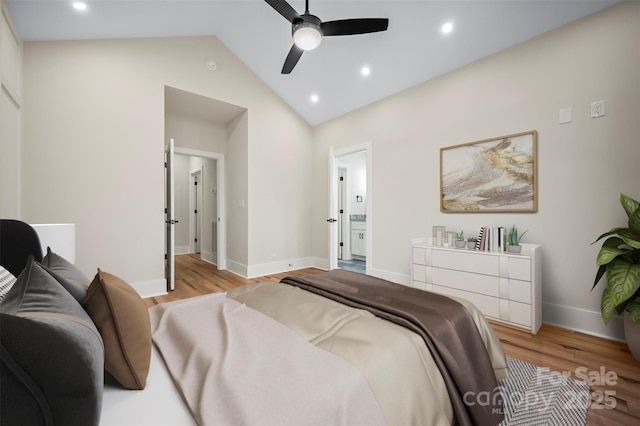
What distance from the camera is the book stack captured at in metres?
2.65

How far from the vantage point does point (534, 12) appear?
2.47 metres

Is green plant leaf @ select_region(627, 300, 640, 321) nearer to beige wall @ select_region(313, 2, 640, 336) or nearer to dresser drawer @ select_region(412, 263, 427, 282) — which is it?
beige wall @ select_region(313, 2, 640, 336)

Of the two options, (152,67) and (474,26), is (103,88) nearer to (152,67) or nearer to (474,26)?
(152,67)

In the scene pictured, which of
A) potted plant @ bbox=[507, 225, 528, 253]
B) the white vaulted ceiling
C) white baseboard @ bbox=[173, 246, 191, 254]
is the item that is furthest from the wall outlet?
white baseboard @ bbox=[173, 246, 191, 254]

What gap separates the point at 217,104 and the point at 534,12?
389cm

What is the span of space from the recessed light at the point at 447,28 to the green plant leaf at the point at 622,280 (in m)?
2.54

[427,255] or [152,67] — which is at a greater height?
[152,67]

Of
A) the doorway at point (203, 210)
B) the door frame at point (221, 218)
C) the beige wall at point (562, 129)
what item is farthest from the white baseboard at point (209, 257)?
the beige wall at point (562, 129)

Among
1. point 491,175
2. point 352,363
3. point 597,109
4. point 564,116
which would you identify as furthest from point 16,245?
point 597,109

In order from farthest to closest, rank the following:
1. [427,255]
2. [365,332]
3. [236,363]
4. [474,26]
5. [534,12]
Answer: [427,255], [474,26], [534,12], [365,332], [236,363]

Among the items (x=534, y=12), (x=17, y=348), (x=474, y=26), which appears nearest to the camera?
(x=17, y=348)

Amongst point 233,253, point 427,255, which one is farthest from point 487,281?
point 233,253

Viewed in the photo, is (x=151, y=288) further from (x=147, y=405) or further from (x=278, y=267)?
(x=147, y=405)

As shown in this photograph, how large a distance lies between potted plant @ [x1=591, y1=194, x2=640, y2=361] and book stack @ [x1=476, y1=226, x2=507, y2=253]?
724 mm
